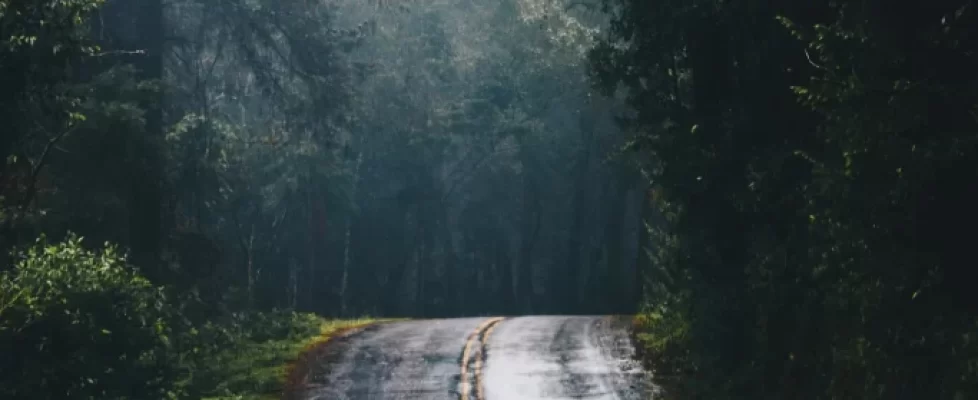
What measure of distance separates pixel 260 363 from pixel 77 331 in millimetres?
9100

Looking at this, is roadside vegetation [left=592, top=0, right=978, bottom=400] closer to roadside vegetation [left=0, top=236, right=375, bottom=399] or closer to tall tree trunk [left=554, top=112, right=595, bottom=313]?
roadside vegetation [left=0, top=236, right=375, bottom=399]

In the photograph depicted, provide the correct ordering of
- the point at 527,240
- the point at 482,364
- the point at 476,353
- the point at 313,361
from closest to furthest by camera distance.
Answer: the point at 482,364
the point at 313,361
the point at 476,353
the point at 527,240

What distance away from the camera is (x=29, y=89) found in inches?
562

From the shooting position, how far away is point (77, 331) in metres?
13.9

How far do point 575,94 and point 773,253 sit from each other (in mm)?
40186

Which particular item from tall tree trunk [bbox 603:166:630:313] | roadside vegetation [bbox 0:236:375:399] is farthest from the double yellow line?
tall tree trunk [bbox 603:166:630:313]

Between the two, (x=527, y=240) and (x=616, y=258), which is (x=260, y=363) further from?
(x=527, y=240)

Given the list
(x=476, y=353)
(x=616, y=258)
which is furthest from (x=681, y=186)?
(x=616, y=258)

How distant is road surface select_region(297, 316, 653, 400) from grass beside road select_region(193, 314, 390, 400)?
0.56 m

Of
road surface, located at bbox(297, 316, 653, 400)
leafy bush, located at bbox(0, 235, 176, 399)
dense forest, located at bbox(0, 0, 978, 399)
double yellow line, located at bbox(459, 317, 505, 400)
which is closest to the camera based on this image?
dense forest, located at bbox(0, 0, 978, 399)

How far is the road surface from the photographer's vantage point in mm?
19375

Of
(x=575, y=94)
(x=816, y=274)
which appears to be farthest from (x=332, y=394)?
(x=575, y=94)

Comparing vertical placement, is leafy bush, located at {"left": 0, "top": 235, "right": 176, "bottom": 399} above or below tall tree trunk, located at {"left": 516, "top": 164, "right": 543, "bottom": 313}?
below

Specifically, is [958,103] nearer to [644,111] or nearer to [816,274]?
[816,274]
